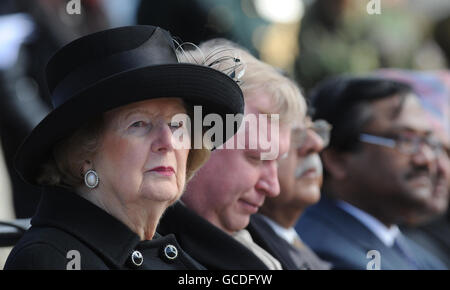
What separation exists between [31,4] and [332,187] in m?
2.31

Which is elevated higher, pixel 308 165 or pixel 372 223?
pixel 308 165

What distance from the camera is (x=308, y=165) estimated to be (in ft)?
13.2

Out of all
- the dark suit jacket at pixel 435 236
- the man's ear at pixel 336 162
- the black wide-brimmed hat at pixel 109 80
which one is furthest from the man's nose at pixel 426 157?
the black wide-brimmed hat at pixel 109 80

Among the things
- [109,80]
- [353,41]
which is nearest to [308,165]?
[109,80]

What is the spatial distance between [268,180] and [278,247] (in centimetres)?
42

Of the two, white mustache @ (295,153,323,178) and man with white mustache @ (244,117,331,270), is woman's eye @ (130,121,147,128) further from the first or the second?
white mustache @ (295,153,323,178)

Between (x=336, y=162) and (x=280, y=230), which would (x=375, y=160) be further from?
(x=280, y=230)

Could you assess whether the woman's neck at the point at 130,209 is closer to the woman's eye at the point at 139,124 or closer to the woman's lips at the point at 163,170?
the woman's lips at the point at 163,170

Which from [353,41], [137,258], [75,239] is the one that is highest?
[75,239]

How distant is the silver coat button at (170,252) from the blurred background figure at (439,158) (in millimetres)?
2492

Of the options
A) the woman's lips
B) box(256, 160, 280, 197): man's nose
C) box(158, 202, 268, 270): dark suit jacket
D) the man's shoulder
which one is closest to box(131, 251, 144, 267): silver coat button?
the man's shoulder

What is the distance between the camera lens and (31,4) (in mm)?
5547

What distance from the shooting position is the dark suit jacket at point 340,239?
14.9ft
